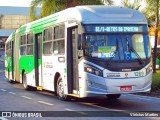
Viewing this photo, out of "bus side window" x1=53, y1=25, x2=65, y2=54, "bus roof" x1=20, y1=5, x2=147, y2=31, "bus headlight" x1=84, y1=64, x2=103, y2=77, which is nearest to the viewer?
"bus headlight" x1=84, y1=64, x2=103, y2=77

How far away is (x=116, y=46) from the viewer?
509 inches

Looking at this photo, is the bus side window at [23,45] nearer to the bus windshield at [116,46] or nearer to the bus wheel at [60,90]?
the bus wheel at [60,90]

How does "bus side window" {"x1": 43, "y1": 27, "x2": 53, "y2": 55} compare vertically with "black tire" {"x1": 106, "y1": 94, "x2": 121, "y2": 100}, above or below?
above

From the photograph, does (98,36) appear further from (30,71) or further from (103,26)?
(30,71)

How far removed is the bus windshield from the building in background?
3386 inches

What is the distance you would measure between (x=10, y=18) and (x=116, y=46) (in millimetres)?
88336

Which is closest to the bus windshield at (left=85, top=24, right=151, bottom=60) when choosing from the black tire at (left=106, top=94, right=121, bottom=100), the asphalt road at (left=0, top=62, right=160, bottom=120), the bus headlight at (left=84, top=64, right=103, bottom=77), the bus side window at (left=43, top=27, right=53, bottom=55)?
the bus headlight at (left=84, top=64, right=103, bottom=77)

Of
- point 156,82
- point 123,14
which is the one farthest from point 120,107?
point 156,82

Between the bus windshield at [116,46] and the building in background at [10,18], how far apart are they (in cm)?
8601

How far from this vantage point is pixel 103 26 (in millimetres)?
13094

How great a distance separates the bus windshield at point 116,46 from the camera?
12844mm

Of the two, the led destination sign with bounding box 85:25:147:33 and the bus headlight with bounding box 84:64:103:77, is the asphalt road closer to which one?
the bus headlight with bounding box 84:64:103:77

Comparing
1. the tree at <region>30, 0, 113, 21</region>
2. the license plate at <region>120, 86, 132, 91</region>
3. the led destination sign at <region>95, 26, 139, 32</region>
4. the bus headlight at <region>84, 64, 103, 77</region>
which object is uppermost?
the tree at <region>30, 0, 113, 21</region>

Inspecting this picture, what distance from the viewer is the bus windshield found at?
506 inches
